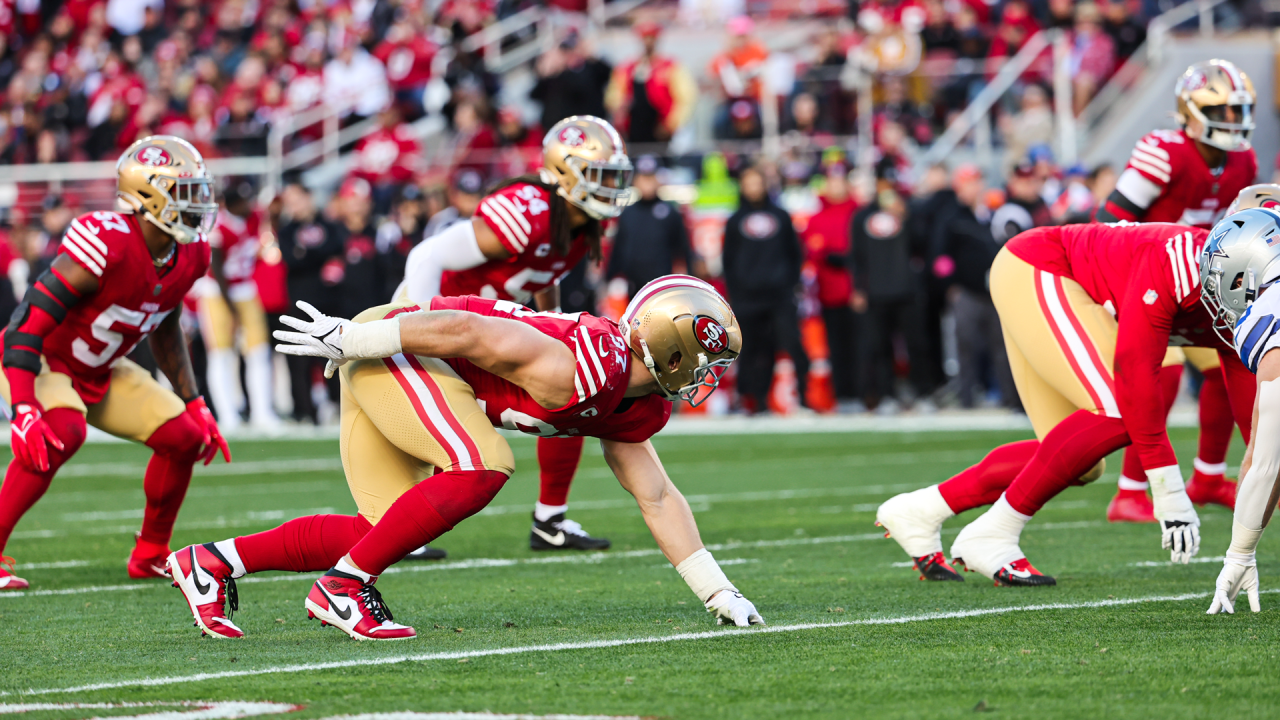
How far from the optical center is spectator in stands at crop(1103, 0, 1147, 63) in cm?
1568

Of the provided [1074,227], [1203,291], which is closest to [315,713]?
[1203,291]

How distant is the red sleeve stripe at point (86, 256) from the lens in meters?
5.95

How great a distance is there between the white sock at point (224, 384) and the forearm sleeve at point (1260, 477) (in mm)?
11249

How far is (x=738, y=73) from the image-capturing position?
16.9m

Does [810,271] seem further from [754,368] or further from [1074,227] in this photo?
[1074,227]

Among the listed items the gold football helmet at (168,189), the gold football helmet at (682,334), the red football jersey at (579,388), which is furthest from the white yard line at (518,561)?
the gold football helmet at (682,334)

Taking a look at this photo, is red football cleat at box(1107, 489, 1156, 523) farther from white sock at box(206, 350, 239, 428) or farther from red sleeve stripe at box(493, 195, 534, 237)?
white sock at box(206, 350, 239, 428)

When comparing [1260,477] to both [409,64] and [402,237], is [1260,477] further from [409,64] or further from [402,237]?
[409,64]

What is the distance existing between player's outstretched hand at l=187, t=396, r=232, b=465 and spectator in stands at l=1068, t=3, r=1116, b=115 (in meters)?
11.2

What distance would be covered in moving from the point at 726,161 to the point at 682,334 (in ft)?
39.2

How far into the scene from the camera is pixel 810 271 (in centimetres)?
1534

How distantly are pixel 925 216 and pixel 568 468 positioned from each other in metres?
7.94

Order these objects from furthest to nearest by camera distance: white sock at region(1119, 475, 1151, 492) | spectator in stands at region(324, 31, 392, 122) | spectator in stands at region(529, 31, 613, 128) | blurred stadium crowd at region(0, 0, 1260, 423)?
spectator in stands at region(324, 31, 392, 122) → spectator in stands at region(529, 31, 613, 128) → blurred stadium crowd at region(0, 0, 1260, 423) → white sock at region(1119, 475, 1151, 492)

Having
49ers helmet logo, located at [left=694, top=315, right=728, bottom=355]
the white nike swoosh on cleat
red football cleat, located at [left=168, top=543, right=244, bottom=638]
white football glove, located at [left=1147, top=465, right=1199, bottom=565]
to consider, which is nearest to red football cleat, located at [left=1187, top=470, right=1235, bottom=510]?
white football glove, located at [left=1147, top=465, right=1199, bottom=565]
